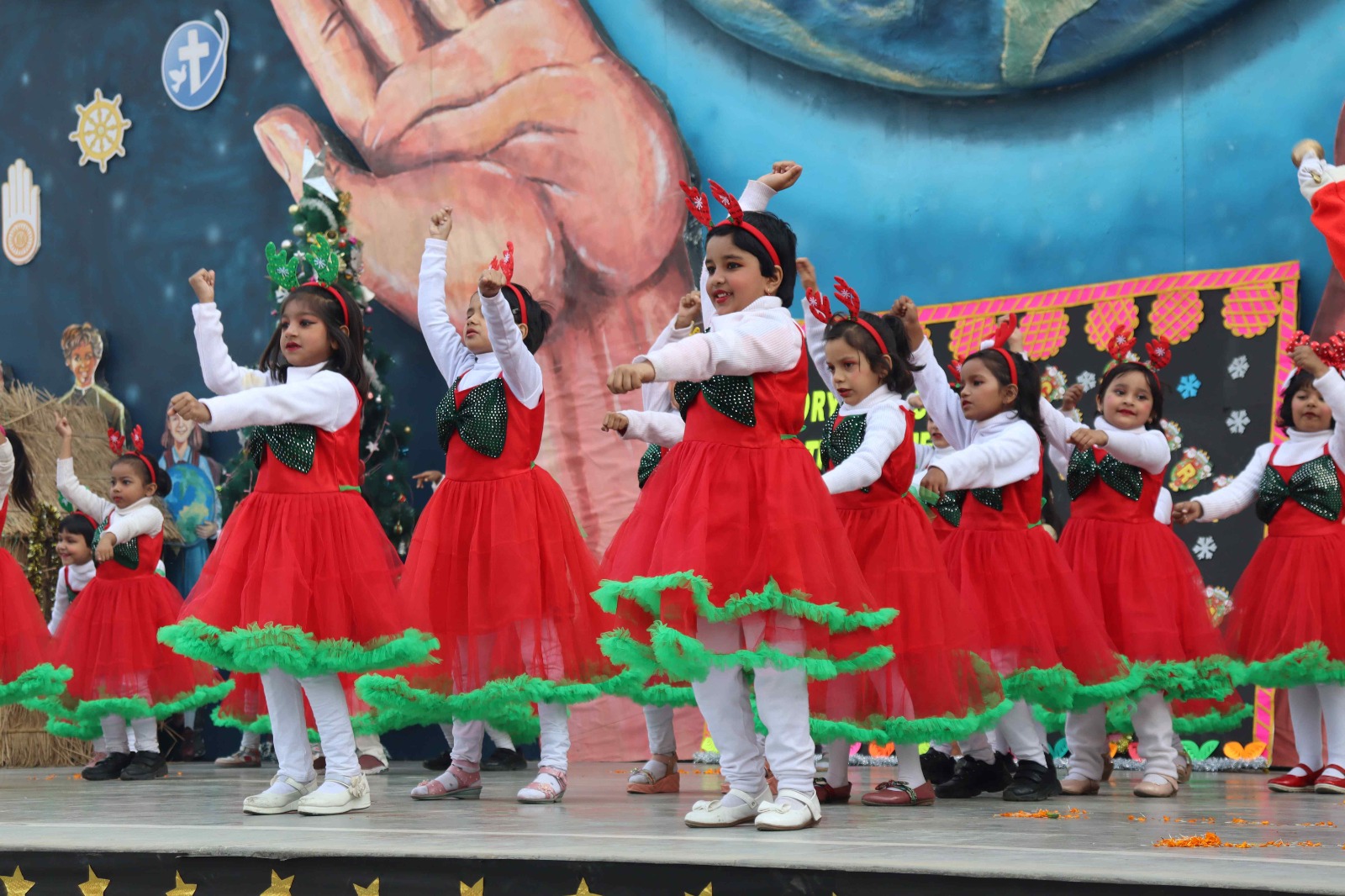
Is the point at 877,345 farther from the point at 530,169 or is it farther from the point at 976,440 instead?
the point at 530,169

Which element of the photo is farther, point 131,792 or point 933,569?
point 131,792

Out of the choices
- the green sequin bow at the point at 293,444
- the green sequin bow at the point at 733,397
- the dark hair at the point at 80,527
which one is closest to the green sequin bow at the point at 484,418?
the green sequin bow at the point at 293,444

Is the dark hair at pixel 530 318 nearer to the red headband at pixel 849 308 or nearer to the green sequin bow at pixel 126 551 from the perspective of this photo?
the red headband at pixel 849 308

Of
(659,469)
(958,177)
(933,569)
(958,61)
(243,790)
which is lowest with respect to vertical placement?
(243,790)

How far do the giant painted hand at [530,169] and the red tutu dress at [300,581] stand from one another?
9.74 feet

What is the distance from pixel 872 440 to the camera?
362 cm

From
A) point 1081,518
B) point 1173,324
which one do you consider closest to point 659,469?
point 1081,518

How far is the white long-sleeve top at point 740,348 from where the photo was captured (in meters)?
2.89

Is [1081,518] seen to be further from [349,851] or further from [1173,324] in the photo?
[349,851]

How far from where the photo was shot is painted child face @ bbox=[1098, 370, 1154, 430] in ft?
14.2

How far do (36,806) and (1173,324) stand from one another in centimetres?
424

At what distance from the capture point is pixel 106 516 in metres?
5.60

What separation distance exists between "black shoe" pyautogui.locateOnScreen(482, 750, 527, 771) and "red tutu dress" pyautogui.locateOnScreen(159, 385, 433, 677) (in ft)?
7.83

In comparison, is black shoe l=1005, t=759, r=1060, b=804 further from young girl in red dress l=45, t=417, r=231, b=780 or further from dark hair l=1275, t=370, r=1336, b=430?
young girl in red dress l=45, t=417, r=231, b=780
